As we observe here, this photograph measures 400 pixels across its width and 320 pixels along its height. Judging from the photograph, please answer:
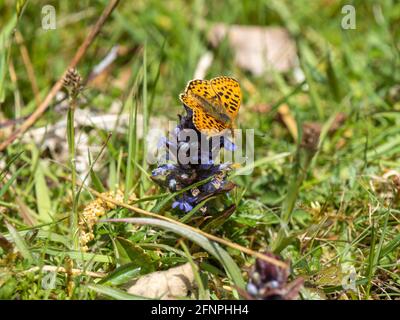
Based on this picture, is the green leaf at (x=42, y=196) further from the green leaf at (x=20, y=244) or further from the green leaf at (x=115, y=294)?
the green leaf at (x=115, y=294)

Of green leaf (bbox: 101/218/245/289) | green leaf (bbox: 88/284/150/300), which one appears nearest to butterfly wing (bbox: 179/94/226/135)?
green leaf (bbox: 101/218/245/289)

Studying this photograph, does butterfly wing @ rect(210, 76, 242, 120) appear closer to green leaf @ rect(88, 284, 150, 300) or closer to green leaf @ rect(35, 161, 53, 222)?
green leaf @ rect(88, 284, 150, 300)

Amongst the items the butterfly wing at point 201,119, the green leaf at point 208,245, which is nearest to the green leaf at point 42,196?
the green leaf at point 208,245

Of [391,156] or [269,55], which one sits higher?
[269,55]

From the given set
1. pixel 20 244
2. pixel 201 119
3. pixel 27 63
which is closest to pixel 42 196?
pixel 20 244

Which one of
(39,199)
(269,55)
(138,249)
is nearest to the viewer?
(138,249)

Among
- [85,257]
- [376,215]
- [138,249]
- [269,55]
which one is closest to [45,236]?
[85,257]
